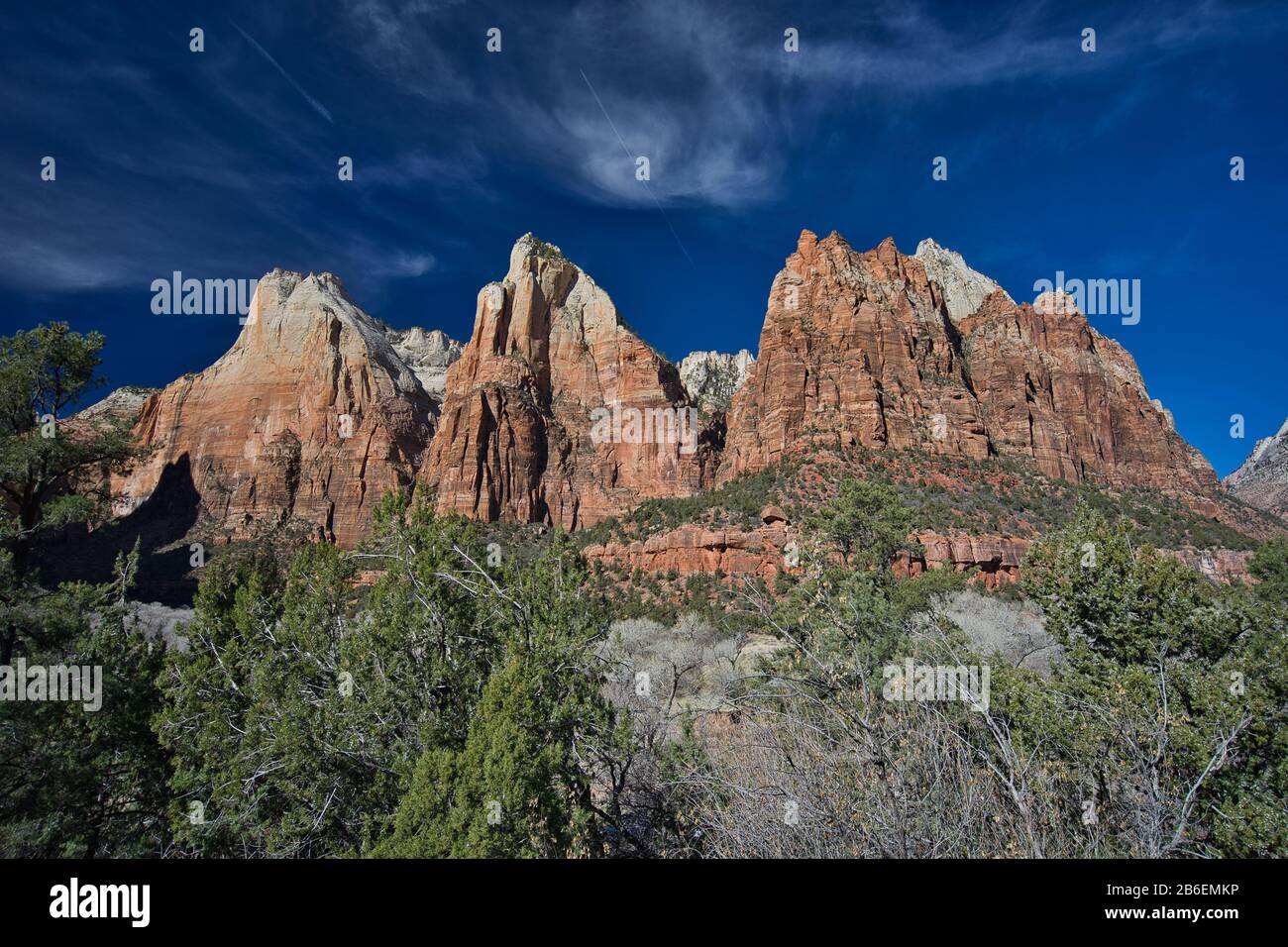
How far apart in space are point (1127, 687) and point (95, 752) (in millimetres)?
14425

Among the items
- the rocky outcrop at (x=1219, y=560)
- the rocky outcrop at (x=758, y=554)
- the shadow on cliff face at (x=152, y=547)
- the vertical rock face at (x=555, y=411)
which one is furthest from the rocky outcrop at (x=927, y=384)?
the shadow on cliff face at (x=152, y=547)

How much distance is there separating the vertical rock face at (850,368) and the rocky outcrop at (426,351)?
8753 centimetres

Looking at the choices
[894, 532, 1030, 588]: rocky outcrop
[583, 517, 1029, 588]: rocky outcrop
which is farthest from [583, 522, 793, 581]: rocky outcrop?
[894, 532, 1030, 588]: rocky outcrop

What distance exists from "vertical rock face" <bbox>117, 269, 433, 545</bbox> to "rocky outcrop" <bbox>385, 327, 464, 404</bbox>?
38.2m

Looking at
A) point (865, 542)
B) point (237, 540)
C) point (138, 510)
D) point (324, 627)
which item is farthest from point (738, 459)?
point (138, 510)

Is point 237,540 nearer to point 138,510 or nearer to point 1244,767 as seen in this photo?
point 138,510

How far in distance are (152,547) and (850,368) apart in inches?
3263

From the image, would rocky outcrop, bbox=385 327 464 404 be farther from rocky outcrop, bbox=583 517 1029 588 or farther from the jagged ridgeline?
rocky outcrop, bbox=583 517 1029 588

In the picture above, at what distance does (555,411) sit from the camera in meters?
87.8

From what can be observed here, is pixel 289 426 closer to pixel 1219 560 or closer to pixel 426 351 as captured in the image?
pixel 426 351

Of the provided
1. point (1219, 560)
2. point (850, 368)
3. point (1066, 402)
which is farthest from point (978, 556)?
point (1066, 402)

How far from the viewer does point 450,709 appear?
23.8ft

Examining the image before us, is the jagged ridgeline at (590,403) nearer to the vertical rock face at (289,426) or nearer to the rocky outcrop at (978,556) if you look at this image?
the vertical rock face at (289,426)

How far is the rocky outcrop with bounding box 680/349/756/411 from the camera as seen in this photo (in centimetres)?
14562
